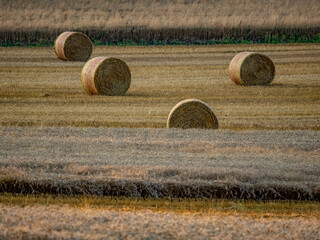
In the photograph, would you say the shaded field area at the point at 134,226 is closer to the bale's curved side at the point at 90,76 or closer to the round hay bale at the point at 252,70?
the bale's curved side at the point at 90,76

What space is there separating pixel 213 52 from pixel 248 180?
2179 cm

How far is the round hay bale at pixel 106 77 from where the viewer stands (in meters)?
18.3

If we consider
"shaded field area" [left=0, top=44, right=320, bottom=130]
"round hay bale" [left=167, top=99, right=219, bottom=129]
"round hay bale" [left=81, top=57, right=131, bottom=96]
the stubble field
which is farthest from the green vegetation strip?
"round hay bale" [left=81, top=57, right=131, bottom=96]

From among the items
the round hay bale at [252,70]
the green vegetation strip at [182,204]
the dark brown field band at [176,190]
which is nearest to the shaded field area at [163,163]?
the dark brown field band at [176,190]

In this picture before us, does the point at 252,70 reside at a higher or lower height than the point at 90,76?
higher

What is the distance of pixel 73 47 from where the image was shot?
91.2 ft

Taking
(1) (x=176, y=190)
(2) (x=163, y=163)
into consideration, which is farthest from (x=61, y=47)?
(1) (x=176, y=190)

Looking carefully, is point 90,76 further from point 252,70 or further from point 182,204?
point 182,204

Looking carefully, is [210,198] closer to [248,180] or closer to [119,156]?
[248,180]

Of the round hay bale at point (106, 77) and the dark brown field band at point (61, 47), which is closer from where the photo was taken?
the round hay bale at point (106, 77)

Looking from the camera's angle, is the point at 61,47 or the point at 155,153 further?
the point at 61,47

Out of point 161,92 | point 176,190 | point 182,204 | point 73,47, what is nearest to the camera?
point 182,204

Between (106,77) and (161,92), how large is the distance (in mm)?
1768

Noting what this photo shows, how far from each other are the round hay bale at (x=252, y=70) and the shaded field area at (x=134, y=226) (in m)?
13.7
